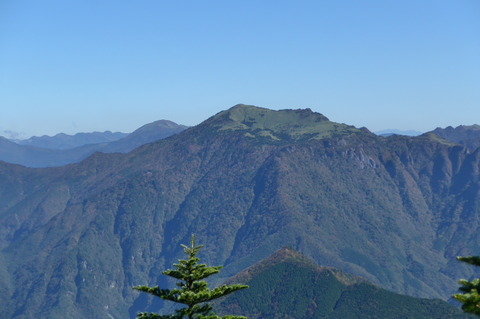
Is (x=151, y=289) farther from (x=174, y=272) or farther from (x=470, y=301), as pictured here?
(x=470, y=301)

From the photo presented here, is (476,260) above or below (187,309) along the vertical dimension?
above

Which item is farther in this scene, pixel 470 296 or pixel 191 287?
pixel 191 287

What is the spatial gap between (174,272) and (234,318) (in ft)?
16.1

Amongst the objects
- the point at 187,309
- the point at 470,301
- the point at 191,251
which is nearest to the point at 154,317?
the point at 187,309

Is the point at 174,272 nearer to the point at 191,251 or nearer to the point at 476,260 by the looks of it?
the point at 191,251

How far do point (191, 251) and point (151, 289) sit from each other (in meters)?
3.39

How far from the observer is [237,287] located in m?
41.6

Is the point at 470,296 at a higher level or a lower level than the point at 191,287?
higher

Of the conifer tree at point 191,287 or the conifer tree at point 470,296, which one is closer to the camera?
the conifer tree at point 470,296

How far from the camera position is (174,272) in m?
40.8

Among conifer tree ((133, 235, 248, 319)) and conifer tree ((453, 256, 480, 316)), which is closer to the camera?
conifer tree ((453, 256, 480, 316))

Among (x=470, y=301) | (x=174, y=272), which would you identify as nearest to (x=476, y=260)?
(x=470, y=301)

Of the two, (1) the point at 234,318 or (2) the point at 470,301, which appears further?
(1) the point at 234,318

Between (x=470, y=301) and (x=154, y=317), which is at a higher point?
(x=470, y=301)
